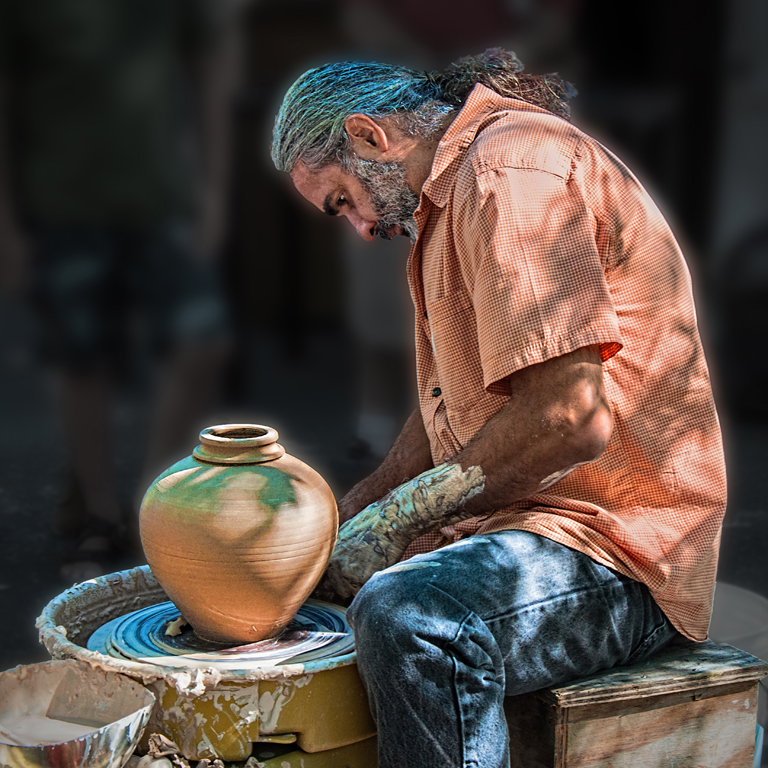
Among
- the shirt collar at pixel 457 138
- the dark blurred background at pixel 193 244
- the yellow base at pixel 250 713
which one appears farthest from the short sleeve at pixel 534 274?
the dark blurred background at pixel 193 244

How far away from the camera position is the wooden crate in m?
2.01

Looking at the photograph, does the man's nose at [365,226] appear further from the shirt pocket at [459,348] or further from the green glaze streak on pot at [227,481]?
the green glaze streak on pot at [227,481]

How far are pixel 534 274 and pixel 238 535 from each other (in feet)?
2.67

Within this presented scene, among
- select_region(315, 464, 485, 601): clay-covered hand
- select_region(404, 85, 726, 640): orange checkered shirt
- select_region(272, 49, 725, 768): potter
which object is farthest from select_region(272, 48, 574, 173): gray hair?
select_region(315, 464, 485, 601): clay-covered hand

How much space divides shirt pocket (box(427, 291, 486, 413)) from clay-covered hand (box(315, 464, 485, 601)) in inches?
7.0

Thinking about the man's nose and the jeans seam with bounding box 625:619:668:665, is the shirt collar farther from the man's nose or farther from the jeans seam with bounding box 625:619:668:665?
the jeans seam with bounding box 625:619:668:665

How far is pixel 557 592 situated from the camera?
2.01 m

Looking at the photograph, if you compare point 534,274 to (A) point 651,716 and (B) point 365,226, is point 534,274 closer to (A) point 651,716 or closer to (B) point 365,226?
(B) point 365,226

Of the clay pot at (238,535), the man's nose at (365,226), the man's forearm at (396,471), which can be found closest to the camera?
the clay pot at (238,535)

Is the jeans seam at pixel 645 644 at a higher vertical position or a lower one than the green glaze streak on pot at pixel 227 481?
lower

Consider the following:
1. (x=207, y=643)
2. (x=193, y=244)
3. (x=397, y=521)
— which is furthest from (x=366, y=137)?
(x=193, y=244)

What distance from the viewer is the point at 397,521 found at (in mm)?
2203

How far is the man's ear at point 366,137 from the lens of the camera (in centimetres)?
227

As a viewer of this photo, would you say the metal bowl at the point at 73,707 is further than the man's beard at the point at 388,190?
No
